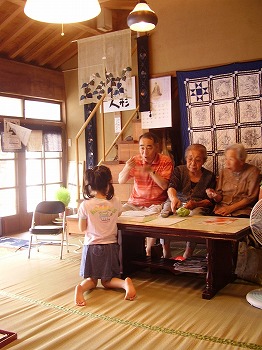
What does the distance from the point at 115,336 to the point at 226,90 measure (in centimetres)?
317

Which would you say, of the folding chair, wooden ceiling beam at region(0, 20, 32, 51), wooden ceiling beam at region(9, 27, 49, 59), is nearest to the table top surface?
the folding chair

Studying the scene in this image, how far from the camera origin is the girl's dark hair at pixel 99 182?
10.1 ft

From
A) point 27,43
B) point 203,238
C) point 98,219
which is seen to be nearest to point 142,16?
point 98,219

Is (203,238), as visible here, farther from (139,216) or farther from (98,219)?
A: (98,219)

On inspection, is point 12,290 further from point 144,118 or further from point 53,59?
point 53,59

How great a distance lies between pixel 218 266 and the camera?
9.93 ft

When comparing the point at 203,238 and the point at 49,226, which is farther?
the point at 49,226

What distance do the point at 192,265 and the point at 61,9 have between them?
209cm

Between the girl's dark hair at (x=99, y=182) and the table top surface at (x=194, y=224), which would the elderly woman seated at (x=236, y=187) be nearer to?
the table top surface at (x=194, y=224)

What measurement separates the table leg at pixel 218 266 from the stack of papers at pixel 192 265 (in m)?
0.12

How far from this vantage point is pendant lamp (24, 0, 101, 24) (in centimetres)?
183

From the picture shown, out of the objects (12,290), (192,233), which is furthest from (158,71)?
(12,290)

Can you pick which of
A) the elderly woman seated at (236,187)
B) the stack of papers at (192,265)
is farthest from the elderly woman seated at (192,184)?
the stack of papers at (192,265)

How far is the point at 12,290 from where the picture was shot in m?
3.23
